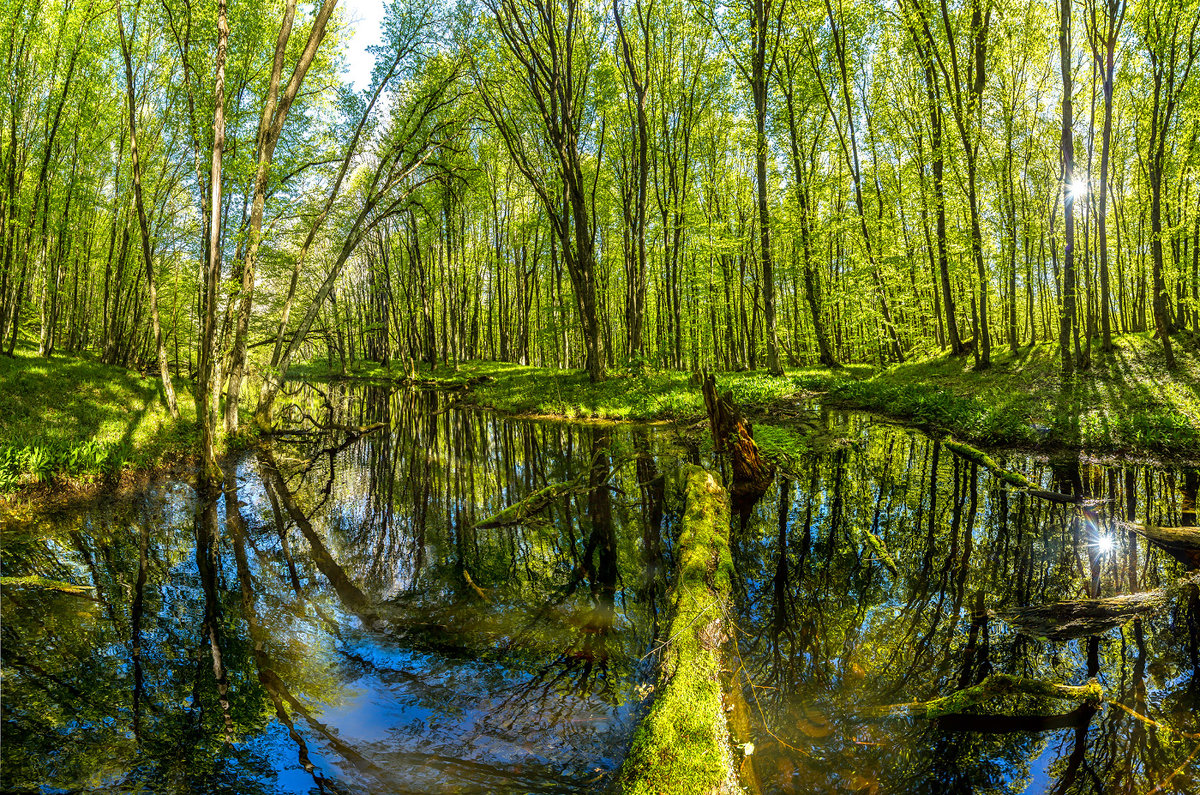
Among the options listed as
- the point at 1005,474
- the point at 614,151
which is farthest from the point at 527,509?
the point at 614,151

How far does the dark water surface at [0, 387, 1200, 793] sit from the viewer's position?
3.09m

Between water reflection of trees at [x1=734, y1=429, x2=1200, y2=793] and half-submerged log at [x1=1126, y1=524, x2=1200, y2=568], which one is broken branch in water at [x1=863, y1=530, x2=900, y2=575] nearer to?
water reflection of trees at [x1=734, y1=429, x2=1200, y2=793]

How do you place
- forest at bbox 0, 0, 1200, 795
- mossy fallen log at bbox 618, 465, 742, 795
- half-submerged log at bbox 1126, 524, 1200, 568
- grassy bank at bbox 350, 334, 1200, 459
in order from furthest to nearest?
1. grassy bank at bbox 350, 334, 1200, 459
2. half-submerged log at bbox 1126, 524, 1200, 568
3. forest at bbox 0, 0, 1200, 795
4. mossy fallen log at bbox 618, 465, 742, 795

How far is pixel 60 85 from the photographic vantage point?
1430 centimetres

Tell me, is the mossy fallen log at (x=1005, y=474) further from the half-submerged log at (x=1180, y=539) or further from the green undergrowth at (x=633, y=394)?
the green undergrowth at (x=633, y=394)

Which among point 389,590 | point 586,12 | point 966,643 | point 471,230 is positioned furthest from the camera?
point 471,230

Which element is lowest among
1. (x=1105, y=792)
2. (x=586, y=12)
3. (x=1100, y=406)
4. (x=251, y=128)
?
(x=1105, y=792)

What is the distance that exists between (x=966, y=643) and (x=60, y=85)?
79.2 ft

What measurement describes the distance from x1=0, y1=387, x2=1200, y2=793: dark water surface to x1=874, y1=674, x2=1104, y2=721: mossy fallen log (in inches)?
2.8

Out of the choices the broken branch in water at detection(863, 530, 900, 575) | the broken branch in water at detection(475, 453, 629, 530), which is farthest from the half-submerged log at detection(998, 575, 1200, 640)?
the broken branch in water at detection(475, 453, 629, 530)

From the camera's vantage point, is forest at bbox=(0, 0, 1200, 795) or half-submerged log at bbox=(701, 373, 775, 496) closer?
forest at bbox=(0, 0, 1200, 795)

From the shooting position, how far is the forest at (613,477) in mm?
3340

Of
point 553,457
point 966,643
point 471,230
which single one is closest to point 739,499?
point 966,643

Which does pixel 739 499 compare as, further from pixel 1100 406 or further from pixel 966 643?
pixel 1100 406
